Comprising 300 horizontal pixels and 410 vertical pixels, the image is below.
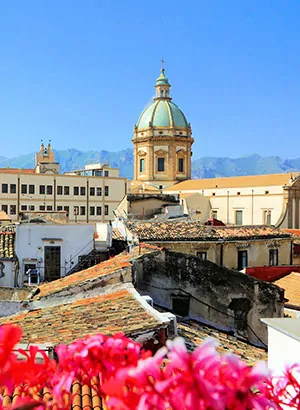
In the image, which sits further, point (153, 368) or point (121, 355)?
point (121, 355)

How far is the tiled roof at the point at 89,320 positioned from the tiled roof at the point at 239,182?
139ft

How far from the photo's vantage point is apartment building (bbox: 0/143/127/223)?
51.6 metres

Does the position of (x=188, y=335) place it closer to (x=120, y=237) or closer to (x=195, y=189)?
(x=120, y=237)

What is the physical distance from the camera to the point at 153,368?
6.42 feet

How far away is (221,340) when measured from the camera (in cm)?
1122

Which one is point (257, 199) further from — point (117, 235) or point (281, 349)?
point (281, 349)

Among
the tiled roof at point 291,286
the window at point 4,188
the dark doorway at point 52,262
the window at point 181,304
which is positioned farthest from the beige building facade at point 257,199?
the window at point 181,304

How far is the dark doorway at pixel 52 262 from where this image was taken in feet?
62.4

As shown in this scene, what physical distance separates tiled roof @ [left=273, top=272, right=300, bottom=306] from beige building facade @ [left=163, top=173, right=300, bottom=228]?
24740mm

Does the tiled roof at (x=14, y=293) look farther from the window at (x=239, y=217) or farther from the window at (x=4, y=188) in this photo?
the window at (x=239, y=217)

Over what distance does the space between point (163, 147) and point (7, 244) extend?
47.2 m

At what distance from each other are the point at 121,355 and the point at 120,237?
22.6 m

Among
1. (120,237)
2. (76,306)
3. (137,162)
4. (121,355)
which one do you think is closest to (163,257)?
(76,306)

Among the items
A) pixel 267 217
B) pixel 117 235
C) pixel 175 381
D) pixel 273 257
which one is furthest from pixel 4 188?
pixel 175 381
